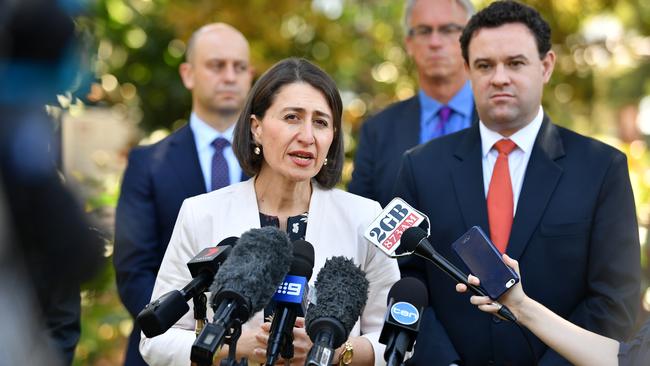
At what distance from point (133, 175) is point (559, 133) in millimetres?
2275

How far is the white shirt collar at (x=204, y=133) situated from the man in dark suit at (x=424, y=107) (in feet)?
2.53

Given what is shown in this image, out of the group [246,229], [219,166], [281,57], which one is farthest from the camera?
[281,57]

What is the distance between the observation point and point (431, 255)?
316cm

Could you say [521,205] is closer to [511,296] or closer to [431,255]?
[511,296]

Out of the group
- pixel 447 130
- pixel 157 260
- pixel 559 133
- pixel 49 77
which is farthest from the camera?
pixel 447 130

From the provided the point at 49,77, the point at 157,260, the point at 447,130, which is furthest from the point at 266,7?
the point at 49,77

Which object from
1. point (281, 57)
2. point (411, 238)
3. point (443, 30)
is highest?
point (443, 30)

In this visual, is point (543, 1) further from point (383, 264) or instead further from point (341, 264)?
point (341, 264)

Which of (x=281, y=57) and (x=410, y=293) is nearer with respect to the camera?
(x=410, y=293)

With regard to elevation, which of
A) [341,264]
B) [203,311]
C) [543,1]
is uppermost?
[543,1]

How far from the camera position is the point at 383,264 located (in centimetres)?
390

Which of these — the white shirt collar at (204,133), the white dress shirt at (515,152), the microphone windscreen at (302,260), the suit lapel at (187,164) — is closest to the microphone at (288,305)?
the microphone windscreen at (302,260)

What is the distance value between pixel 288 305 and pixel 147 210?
2.21m

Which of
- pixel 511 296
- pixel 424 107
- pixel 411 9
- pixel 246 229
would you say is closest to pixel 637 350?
pixel 511 296
